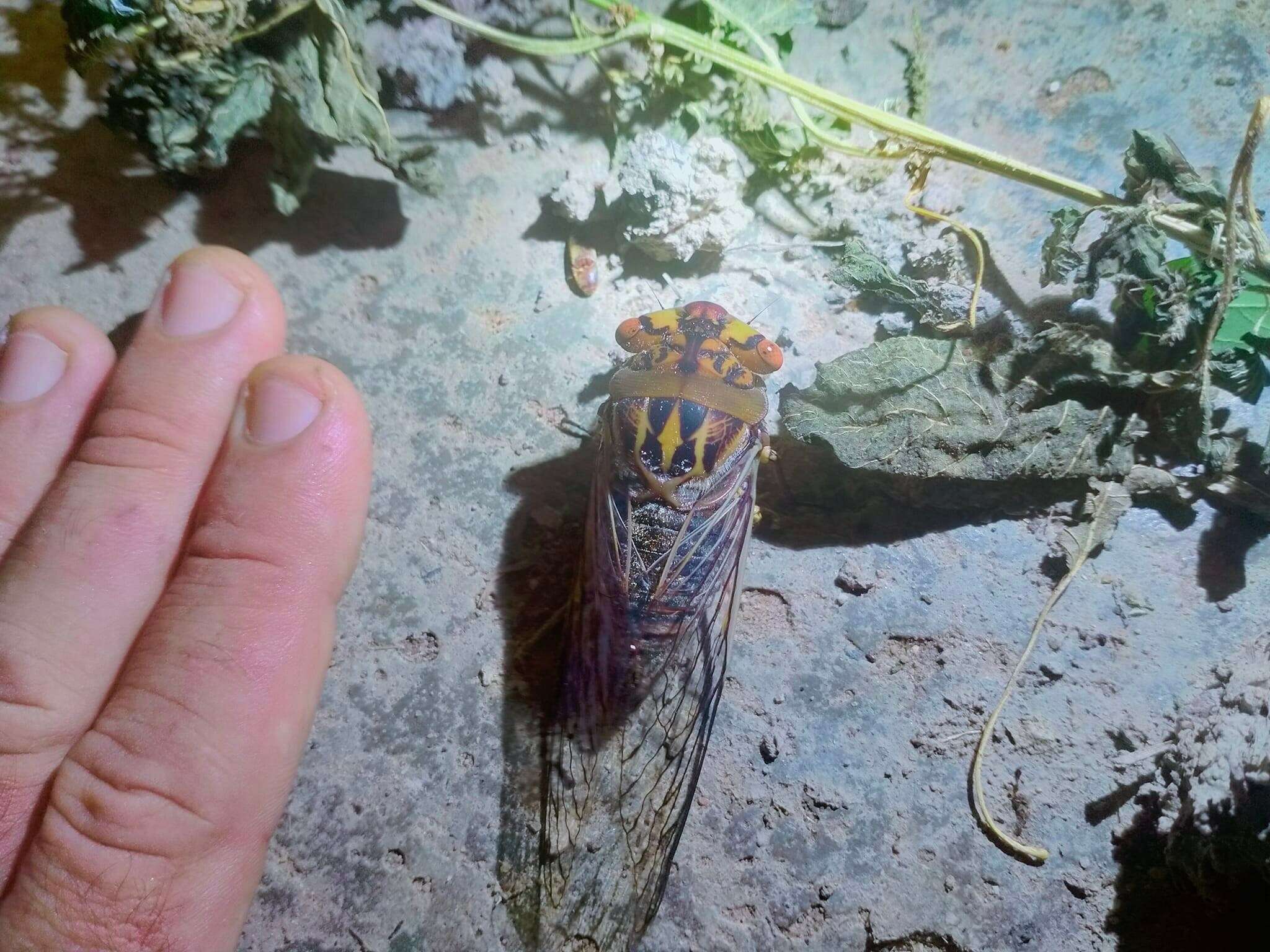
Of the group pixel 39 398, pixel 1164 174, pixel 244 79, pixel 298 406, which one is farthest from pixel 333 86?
pixel 1164 174

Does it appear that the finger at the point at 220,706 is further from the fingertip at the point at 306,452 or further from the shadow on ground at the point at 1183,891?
the shadow on ground at the point at 1183,891

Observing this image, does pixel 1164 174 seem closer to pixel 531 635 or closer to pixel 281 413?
pixel 531 635

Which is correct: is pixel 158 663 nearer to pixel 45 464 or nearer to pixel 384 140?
pixel 45 464

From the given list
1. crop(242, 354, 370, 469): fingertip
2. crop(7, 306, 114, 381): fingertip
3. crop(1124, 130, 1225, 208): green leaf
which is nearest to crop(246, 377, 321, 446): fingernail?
crop(242, 354, 370, 469): fingertip

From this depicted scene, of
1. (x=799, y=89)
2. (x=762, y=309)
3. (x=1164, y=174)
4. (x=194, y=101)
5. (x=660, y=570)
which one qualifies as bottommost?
(x=660, y=570)

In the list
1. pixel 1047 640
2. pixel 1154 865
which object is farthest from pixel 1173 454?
pixel 1154 865

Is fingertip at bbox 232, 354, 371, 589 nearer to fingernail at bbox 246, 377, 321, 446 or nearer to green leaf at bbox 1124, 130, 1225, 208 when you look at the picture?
fingernail at bbox 246, 377, 321, 446
